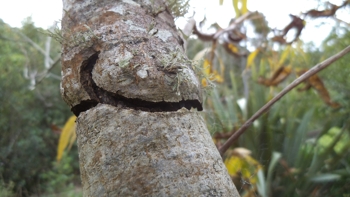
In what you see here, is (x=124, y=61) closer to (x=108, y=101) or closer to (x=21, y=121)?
(x=108, y=101)

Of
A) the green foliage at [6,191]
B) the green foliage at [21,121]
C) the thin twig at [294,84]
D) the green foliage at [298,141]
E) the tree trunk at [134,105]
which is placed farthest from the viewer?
the green foliage at [21,121]

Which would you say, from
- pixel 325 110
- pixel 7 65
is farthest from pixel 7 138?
pixel 325 110

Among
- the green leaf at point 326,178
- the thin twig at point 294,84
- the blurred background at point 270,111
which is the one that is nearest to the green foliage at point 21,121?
the blurred background at point 270,111

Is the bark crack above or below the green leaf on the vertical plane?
above

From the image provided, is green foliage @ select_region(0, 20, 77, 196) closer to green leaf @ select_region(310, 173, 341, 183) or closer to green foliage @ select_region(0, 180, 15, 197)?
green foliage @ select_region(0, 180, 15, 197)

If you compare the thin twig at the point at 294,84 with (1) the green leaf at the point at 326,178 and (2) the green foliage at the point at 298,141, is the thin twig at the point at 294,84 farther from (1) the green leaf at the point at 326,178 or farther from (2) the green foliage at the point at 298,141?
(1) the green leaf at the point at 326,178

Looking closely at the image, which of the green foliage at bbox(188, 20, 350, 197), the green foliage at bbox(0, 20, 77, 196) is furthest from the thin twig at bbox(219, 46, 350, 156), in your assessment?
the green foliage at bbox(0, 20, 77, 196)

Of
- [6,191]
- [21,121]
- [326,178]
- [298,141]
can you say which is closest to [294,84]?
[326,178]

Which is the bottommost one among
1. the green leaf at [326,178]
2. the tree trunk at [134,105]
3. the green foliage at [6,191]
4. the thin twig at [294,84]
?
the green leaf at [326,178]

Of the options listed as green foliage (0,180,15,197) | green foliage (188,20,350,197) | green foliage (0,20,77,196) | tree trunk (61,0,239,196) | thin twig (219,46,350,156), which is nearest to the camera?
tree trunk (61,0,239,196)

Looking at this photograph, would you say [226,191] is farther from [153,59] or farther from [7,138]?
[7,138]
